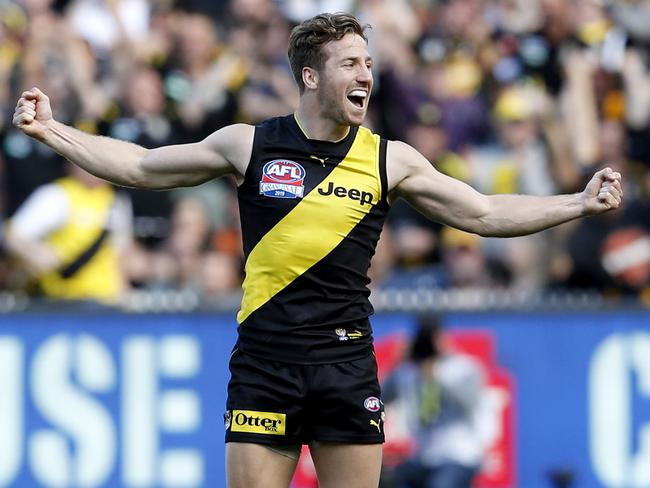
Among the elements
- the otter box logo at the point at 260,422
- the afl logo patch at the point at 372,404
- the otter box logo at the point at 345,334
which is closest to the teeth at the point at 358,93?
the otter box logo at the point at 345,334

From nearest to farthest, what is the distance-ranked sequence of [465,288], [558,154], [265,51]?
[465,288]
[558,154]
[265,51]

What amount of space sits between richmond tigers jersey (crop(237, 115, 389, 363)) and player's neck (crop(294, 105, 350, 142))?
0.13 feet

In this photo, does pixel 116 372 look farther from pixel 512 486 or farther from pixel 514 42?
pixel 514 42

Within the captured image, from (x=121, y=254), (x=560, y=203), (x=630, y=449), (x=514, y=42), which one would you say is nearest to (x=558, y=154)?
(x=514, y=42)

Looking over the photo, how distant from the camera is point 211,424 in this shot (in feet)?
38.8

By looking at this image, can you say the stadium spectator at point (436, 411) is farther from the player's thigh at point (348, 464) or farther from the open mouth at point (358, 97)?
the open mouth at point (358, 97)

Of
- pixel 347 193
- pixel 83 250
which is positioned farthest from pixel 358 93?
pixel 83 250

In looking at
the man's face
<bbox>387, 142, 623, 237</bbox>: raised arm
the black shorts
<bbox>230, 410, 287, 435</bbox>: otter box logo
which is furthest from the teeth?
<bbox>230, 410, 287, 435</bbox>: otter box logo

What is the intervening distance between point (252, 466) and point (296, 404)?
35 cm

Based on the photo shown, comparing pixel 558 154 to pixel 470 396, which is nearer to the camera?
pixel 470 396

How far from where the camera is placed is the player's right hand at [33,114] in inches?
281

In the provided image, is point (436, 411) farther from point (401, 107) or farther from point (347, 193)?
point (347, 193)

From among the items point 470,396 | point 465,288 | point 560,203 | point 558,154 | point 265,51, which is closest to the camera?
point 560,203

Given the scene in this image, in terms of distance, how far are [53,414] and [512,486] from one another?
11.7ft
